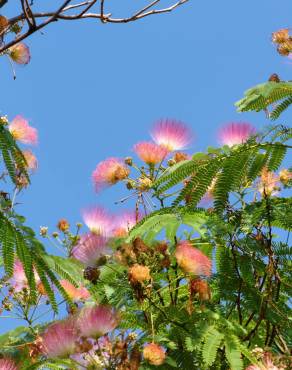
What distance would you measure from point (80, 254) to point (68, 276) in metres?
0.16

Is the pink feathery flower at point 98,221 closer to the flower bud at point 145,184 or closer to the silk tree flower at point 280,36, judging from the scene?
the flower bud at point 145,184

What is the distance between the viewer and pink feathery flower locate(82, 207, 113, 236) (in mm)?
2912

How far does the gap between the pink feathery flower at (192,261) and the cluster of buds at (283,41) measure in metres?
1.87

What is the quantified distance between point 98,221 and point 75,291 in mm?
313

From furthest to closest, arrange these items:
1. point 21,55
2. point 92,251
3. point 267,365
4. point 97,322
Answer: point 21,55 → point 92,251 → point 267,365 → point 97,322

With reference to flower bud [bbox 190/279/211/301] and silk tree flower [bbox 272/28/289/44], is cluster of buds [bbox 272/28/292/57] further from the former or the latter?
flower bud [bbox 190/279/211/301]

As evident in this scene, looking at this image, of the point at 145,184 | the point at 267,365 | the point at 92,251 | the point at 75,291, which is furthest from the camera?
the point at 145,184

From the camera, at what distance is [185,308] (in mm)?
2604

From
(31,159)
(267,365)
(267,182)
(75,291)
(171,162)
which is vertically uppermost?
(31,159)

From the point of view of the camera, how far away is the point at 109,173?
320 centimetres

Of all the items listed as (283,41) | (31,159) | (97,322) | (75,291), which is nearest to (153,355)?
(97,322)

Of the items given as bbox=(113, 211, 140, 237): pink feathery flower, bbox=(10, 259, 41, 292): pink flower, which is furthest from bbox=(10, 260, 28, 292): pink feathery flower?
bbox=(113, 211, 140, 237): pink feathery flower

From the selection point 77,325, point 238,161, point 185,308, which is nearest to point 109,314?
point 77,325

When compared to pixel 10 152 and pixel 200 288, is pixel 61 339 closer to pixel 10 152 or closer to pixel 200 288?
pixel 200 288
